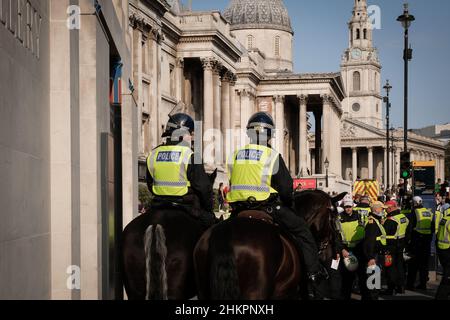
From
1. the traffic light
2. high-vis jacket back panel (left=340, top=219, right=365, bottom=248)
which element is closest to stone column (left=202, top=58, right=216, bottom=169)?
the traffic light

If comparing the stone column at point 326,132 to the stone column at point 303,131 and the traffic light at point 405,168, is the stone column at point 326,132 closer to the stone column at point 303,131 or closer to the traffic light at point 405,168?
the stone column at point 303,131

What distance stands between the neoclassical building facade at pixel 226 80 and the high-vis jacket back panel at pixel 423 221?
8145 millimetres

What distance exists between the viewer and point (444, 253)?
14656 millimetres

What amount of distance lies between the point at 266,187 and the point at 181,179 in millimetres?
1079

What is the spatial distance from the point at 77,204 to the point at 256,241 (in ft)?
9.37

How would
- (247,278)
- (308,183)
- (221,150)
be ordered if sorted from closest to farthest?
1. (247,278)
2. (308,183)
3. (221,150)

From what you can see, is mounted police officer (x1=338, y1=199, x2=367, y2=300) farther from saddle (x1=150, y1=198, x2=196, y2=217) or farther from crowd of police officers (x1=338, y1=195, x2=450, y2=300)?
saddle (x1=150, y1=198, x2=196, y2=217)

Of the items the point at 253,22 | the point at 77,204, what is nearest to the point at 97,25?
the point at 77,204

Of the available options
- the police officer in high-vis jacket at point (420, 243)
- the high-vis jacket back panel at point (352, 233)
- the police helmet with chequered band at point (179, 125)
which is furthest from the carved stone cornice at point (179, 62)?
the police helmet with chequered band at point (179, 125)

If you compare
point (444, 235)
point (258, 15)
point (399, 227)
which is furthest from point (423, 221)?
point (258, 15)

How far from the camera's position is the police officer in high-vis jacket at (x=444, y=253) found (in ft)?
47.2
